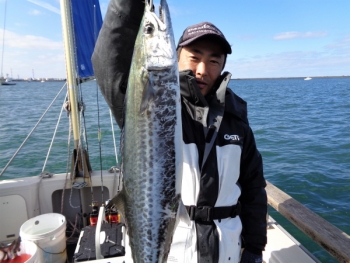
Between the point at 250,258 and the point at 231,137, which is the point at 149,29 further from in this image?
the point at 250,258

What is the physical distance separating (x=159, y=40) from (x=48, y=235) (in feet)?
12.1

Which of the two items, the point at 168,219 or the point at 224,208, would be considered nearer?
the point at 168,219

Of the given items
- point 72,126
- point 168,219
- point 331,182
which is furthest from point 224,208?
point 331,182

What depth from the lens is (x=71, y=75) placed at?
511cm

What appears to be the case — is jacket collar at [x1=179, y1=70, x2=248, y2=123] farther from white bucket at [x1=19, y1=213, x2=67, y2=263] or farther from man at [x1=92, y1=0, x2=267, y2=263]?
white bucket at [x1=19, y1=213, x2=67, y2=263]

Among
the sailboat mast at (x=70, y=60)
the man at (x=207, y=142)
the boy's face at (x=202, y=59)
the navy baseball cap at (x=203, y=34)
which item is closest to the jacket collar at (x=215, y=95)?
the man at (x=207, y=142)

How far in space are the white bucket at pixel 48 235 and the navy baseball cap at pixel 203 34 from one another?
3465 mm

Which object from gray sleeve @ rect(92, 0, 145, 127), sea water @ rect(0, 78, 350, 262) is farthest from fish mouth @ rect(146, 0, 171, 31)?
sea water @ rect(0, 78, 350, 262)

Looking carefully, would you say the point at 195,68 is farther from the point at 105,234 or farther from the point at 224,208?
the point at 105,234

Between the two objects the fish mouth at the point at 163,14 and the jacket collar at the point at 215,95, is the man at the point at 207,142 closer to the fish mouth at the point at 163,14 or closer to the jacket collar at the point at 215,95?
the jacket collar at the point at 215,95

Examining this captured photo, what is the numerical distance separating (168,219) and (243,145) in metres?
0.96

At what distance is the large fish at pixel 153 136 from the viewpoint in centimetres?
169

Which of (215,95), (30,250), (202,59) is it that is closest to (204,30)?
(202,59)

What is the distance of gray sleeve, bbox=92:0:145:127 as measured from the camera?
1.83 meters
